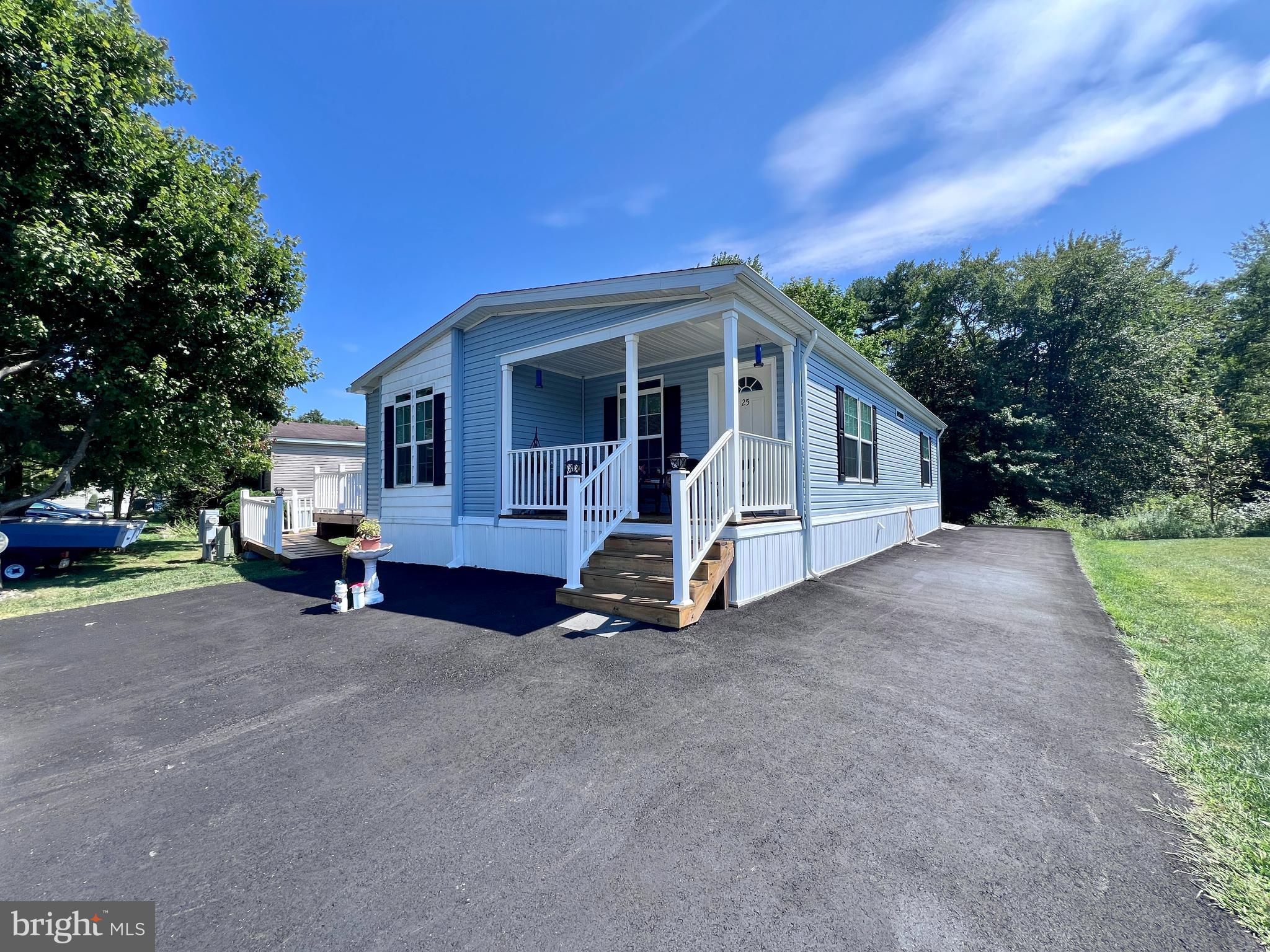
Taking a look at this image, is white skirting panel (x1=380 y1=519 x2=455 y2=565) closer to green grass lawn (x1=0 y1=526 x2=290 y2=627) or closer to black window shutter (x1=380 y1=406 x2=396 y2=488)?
black window shutter (x1=380 y1=406 x2=396 y2=488)

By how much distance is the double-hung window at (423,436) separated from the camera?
9016 millimetres

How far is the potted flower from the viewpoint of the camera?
5930mm

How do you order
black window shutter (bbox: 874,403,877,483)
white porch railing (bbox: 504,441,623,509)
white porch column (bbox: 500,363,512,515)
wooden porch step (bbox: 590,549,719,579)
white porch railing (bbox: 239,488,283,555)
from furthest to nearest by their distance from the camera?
black window shutter (bbox: 874,403,877,483), white porch railing (bbox: 239,488,283,555), white porch column (bbox: 500,363,512,515), white porch railing (bbox: 504,441,623,509), wooden porch step (bbox: 590,549,719,579)

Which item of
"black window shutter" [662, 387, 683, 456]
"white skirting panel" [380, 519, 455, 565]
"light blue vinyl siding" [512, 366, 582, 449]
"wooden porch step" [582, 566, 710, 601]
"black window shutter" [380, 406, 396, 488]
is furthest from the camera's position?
"black window shutter" [380, 406, 396, 488]

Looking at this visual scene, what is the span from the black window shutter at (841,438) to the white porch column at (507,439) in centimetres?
538

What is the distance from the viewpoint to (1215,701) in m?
3.14

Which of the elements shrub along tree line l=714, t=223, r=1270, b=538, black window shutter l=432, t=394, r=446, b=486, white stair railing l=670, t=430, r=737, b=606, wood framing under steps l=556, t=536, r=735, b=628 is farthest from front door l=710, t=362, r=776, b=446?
shrub along tree line l=714, t=223, r=1270, b=538

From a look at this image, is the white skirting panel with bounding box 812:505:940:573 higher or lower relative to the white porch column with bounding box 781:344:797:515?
lower

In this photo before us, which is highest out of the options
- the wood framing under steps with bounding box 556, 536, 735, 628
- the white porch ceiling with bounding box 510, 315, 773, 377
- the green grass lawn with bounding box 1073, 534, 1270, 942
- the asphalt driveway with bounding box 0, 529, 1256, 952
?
the white porch ceiling with bounding box 510, 315, 773, 377

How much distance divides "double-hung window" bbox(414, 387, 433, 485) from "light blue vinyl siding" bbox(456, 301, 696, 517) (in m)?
0.98

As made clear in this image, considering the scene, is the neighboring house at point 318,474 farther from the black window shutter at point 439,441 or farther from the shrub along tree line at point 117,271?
the black window shutter at point 439,441

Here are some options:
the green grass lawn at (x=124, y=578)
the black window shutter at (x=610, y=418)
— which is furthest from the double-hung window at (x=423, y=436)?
the black window shutter at (x=610, y=418)

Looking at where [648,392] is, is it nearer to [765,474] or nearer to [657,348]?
[657,348]

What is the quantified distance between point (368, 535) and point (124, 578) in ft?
20.6
